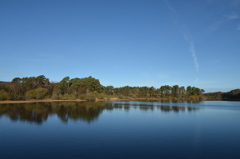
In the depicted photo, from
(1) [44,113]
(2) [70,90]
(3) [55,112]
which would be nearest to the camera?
(1) [44,113]

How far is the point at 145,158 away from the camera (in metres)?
12.2

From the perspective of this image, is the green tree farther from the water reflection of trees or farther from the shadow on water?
the water reflection of trees

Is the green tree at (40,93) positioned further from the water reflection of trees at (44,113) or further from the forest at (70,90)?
the water reflection of trees at (44,113)

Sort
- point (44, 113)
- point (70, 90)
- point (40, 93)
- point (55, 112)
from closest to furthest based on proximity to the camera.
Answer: point (44, 113), point (55, 112), point (40, 93), point (70, 90)

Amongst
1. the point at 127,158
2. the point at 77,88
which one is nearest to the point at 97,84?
the point at 77,88

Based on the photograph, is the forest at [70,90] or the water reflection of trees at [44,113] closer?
the water reflection of trees at [44,113]

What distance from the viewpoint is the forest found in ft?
268

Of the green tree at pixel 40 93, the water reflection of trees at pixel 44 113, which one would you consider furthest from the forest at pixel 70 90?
the water reflection of trees at pixel 44 113

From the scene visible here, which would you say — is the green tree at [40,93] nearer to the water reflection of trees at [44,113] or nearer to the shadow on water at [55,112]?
the shadow on water at [55,112]

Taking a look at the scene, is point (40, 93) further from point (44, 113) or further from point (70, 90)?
point (44, 113)

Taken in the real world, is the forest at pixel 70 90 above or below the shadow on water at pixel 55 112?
above

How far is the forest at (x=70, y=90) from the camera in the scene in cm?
8162

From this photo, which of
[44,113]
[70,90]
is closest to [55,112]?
[44,113]

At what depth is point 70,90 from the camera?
351ft
